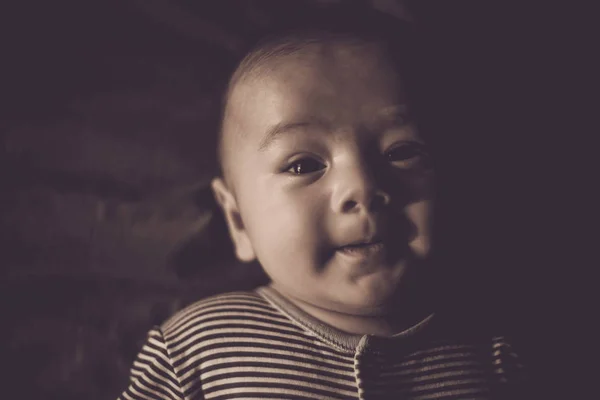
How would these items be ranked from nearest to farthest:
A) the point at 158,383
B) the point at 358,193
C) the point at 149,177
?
the point at 358,193 → the point at 158,383 → the point at 149,177

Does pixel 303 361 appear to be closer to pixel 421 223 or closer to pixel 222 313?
pixel 222 313

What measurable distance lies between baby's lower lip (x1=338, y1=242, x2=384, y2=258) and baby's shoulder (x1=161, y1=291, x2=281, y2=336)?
0.16 metres

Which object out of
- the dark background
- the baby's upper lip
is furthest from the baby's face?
the dark background

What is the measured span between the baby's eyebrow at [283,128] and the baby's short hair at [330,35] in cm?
9

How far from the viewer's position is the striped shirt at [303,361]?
648 mm

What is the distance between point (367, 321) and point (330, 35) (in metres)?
0.40

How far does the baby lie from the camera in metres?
0.61

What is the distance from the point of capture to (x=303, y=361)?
0.66m

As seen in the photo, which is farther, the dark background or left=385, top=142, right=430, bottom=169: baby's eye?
the dark background

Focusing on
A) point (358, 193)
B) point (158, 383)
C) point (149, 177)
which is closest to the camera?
point (358, 193)

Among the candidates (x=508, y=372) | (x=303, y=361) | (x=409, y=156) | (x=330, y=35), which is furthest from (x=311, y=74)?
(x=508, y=372)

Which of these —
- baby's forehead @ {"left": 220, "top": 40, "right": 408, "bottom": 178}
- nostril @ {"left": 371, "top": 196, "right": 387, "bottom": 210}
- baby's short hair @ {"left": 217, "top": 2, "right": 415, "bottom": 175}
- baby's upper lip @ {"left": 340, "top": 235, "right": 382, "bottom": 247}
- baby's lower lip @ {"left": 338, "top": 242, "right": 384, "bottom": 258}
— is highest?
baby's short hair @ {"left": 217, "top": 2, "right": 415, "bottom": 175}

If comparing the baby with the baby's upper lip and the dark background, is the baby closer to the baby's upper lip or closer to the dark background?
the baby's upper lip

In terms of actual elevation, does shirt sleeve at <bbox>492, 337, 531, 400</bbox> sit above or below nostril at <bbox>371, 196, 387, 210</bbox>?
below
